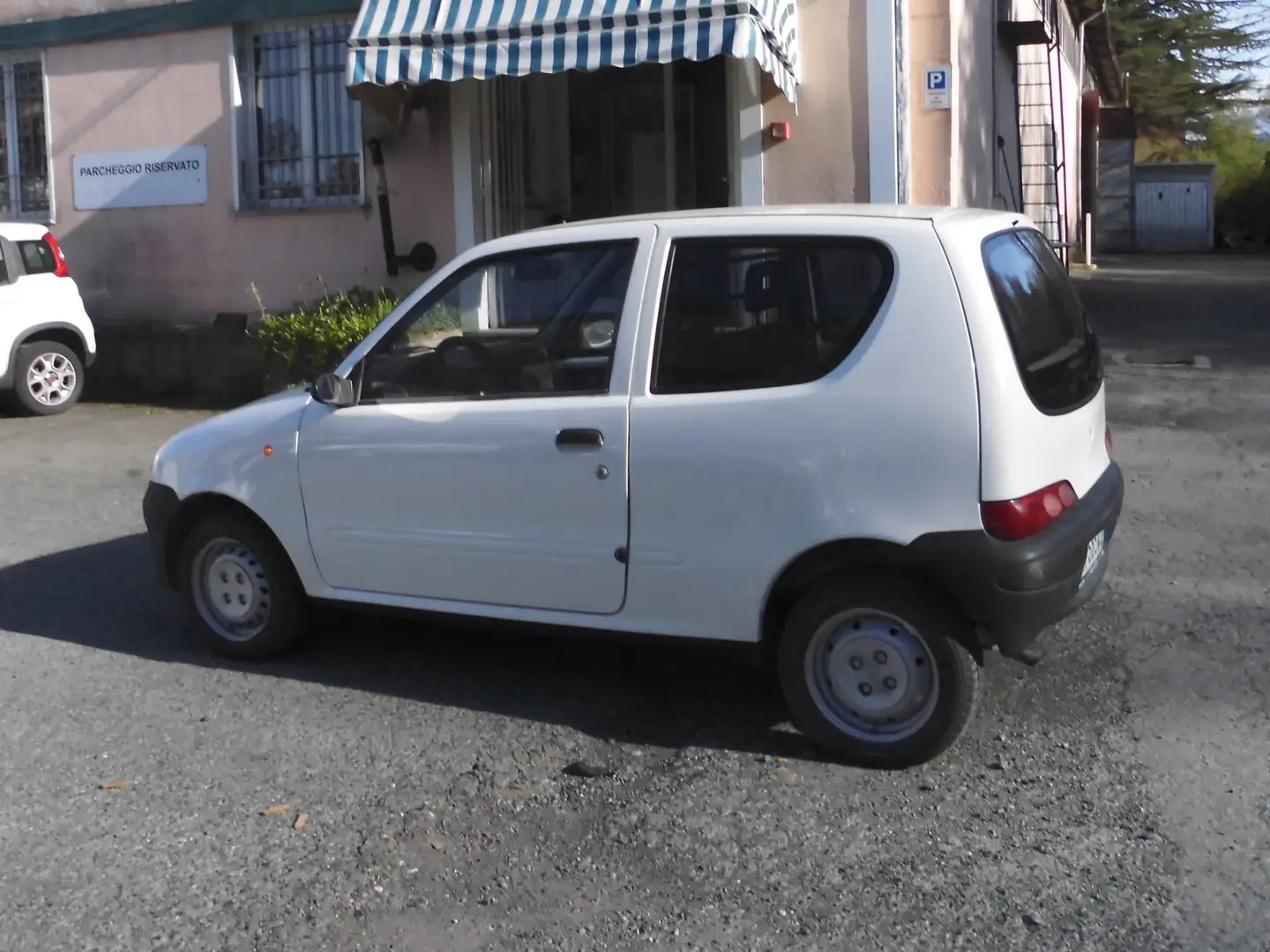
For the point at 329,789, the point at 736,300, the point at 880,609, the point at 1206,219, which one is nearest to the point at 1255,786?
the point at 880,609

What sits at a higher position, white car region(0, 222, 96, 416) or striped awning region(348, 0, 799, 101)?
striped awning region(348, 0, 799, 101)

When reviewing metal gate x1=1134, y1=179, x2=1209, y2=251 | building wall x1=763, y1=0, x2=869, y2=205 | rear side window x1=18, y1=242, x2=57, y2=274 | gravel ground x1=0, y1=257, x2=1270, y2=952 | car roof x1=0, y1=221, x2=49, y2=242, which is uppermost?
metal gate x1=1134, y1=179, x2=1209, y2=251

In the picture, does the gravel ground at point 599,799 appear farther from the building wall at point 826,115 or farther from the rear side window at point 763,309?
the building wall at point 826,115

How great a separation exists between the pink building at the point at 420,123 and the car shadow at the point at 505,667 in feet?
17.2

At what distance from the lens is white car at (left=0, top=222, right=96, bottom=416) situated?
12.6m

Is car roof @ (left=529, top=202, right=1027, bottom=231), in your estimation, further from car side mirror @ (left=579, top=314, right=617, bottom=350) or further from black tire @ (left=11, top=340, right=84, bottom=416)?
black tire @ (left=11, top=340, right=84, bottom=416)

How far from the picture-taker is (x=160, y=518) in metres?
6.22

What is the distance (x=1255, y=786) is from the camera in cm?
475

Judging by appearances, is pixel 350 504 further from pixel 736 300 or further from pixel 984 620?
pixel 984 620

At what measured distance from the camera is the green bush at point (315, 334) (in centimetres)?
1198

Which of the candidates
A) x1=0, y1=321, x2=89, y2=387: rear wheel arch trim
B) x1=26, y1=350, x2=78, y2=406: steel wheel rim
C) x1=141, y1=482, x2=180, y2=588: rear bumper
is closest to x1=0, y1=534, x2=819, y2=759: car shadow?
x1=141, y1=482, x2=180, y2=588: rear bumper

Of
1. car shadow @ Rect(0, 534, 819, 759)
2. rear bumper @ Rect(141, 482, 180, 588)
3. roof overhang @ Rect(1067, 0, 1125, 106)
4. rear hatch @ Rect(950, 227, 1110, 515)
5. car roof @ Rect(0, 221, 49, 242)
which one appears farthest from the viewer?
roof overhang @ Rect(1067, 0, 1125, 106)

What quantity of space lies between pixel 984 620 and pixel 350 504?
2398 millimetres

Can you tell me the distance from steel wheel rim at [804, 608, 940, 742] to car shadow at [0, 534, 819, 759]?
0.83 ft
